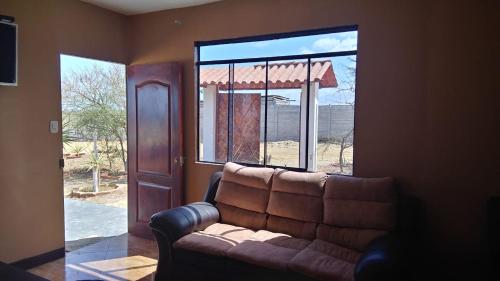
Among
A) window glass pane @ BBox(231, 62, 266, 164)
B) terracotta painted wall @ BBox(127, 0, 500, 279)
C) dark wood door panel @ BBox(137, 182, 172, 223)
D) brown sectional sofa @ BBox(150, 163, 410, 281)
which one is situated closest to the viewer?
brown sectional sofa @ BBox(150, 163, 410, 281)

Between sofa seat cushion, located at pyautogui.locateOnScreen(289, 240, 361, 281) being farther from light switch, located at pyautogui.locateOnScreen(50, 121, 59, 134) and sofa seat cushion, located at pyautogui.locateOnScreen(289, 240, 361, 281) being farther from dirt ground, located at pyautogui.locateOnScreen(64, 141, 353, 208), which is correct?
light switch, located at pyautogui.locateOnScreen(50, 121, 59, 134)

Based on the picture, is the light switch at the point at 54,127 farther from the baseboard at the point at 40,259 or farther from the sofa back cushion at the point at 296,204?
the sofa back cushion at the point at 296,204

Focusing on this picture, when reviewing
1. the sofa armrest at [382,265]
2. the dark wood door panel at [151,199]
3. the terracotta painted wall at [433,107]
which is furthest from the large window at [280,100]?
the sofa armrest at [382,265]

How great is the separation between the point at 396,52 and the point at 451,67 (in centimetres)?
40

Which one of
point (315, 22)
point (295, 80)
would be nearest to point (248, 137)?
point (295, 80)

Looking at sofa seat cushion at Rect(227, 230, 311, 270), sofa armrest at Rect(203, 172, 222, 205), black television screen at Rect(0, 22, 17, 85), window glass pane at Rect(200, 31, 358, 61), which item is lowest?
sofa seat cushion at Rect(227, 230, 311, 270)

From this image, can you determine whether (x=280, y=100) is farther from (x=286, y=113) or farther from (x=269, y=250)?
(x=269, y=250)

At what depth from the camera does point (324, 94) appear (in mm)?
3107

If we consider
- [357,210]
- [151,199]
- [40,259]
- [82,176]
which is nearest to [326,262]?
[357,210]

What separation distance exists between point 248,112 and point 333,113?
884 mm

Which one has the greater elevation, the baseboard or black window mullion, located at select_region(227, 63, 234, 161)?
black window mullion, located at select_region(227, 63, 234, 161)

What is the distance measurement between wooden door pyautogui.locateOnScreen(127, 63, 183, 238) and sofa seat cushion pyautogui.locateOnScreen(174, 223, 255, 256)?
1.01 m

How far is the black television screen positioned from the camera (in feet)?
8.90

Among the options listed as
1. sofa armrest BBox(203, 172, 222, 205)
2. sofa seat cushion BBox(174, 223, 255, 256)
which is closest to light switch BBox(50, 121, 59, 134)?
sofa armrest BBox(203, 172, 222, 205)
